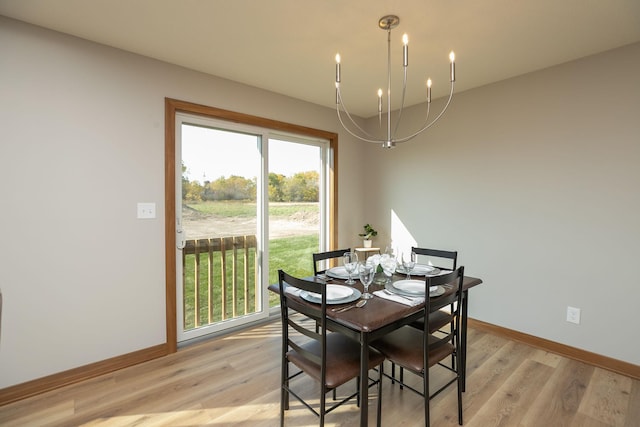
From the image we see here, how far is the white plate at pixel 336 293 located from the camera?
1759 mm

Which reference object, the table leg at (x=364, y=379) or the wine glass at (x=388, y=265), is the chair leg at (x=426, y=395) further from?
the wine glass at (x=388, y=265)

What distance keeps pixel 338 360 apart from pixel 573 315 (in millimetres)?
Result: 2218

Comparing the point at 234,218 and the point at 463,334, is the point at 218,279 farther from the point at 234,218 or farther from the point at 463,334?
the point at 463,334

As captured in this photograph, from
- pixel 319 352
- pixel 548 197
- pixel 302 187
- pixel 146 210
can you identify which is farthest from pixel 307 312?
pixel 548 197

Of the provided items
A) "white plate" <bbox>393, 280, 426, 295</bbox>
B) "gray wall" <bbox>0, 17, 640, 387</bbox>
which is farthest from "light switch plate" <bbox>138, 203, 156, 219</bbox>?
"white plate" <bbox>393, 280, 426, 295</bbox>

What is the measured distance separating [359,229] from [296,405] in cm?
256

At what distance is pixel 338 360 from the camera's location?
1.68 m

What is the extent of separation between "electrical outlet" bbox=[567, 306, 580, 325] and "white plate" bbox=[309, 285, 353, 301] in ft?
6.82

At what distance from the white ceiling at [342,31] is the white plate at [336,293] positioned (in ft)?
5.58

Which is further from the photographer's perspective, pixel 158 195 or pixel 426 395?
pixel 158 195

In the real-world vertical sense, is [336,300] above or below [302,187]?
below

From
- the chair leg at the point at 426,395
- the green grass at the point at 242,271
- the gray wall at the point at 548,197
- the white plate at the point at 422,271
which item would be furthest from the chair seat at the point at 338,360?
the gray wall at the point at 548,197

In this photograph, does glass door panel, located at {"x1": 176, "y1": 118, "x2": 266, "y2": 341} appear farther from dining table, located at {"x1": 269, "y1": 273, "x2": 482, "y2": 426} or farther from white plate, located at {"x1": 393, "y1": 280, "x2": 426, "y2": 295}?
white plate, located at {"x1": 393, "y1": 280, "x2": 426, "y2": 295}

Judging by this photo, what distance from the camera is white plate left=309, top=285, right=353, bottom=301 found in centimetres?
176
